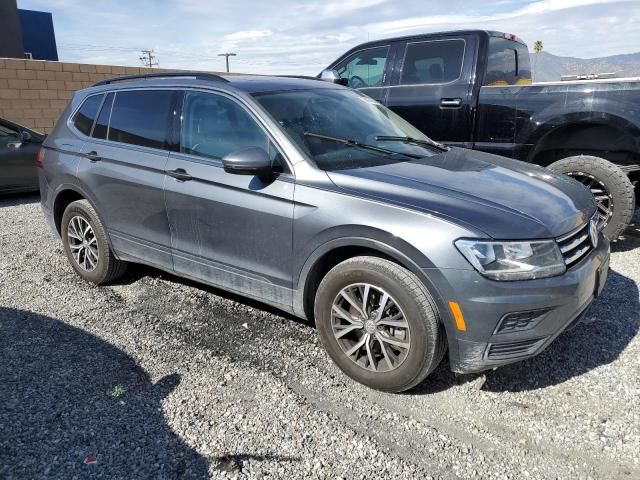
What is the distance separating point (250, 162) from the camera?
3123 millimetres

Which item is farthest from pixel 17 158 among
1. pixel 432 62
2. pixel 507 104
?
pixel 507 104

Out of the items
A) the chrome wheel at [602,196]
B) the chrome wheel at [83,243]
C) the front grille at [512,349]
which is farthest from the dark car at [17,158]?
the front grille at [512,349]

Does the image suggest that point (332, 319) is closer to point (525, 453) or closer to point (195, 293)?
point (525, 453)

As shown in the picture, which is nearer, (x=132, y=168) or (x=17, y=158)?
(x=132, y=168)

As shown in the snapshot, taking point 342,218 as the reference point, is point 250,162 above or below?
above

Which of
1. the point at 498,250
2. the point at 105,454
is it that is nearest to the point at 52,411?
the point at 105,454

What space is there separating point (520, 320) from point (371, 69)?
196 inches

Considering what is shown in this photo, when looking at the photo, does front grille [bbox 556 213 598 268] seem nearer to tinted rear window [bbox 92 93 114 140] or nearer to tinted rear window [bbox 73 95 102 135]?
tinted rear window [bbox 92 93 114 140]

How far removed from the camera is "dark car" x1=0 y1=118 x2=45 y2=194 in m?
8.33

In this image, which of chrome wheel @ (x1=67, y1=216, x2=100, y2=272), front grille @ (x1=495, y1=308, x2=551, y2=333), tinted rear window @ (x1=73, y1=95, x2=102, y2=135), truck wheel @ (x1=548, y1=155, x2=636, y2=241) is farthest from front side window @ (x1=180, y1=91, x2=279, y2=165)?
truck wheel @ (x1=548, y1=155, x2=636, y2=241)

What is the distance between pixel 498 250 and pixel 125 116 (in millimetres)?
3152

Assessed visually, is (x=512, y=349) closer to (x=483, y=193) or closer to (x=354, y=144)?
(x=483, y=193)

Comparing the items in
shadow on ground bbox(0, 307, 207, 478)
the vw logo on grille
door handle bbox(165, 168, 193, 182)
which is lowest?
shadow on ground bbox(0, 307, 207, 478)

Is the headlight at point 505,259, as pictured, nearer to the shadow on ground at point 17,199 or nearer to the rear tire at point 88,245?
the rear tire at point 88,245
